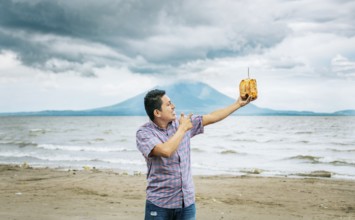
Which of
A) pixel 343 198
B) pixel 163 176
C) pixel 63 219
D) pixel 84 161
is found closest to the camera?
pixel 163 176

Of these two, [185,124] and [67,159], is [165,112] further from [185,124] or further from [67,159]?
[67,159]

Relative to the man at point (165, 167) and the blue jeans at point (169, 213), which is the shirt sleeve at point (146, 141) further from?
the blue jeans at point (169, 213)

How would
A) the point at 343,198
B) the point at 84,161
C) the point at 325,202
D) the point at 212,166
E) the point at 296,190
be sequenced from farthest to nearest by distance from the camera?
the point at 84,161
the point at 212,166
the point at 296,190
the point at 343,198
the point at 325,202

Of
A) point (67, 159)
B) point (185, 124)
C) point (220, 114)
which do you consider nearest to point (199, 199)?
point (220, 114)

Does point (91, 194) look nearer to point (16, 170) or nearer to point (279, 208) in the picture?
point (279, 208)

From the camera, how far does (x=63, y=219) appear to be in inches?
293

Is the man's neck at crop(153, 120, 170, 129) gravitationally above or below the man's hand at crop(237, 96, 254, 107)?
below

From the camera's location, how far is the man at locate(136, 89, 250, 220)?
3264 mm

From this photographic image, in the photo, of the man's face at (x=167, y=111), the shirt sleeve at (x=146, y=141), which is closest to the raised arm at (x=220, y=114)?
the man's face at (x=167, y=111)

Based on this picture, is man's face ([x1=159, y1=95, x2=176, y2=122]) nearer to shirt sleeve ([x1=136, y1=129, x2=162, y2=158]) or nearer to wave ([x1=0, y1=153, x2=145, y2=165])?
shirt sleeve ([x1=136, y1=129, x2=162, y2=158])

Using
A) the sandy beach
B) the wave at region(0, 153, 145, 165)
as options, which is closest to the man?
the sandy beach

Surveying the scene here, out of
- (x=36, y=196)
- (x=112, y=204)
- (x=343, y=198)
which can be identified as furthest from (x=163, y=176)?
(x=343, y=198)

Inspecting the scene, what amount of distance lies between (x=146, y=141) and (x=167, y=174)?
333 mm

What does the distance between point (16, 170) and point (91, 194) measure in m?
7.83
